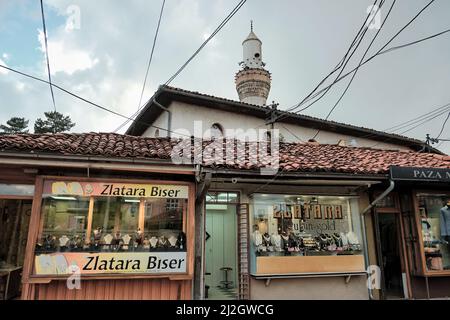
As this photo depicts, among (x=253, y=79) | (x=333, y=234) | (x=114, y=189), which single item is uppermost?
(x=253, y=79)

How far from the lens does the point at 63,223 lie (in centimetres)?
677

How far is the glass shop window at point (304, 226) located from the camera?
8.49 meters

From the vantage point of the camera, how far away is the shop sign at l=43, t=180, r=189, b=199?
6758mm

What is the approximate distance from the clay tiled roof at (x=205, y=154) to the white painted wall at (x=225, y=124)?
101 inches

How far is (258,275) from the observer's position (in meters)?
7.99

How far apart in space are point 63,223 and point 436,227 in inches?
371

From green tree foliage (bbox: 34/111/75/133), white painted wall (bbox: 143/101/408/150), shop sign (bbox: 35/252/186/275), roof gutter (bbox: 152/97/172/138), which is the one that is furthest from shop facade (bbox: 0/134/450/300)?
green tree foliage (bbox: 34/111/75/133)

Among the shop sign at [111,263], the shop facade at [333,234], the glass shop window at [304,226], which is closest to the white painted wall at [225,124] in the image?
the shop facade at [333,234]

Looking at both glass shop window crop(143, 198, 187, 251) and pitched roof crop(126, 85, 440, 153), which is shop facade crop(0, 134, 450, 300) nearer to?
glass shop window crop(143, 198, 187, 251)

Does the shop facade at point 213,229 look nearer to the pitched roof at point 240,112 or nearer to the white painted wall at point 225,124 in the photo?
the white painted wall at point 225,124

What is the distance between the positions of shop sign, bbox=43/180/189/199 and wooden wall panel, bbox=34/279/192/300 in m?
1.70

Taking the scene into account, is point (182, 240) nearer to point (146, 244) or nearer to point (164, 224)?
point (164, 224)

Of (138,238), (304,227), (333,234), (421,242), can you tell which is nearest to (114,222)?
(138,238)
